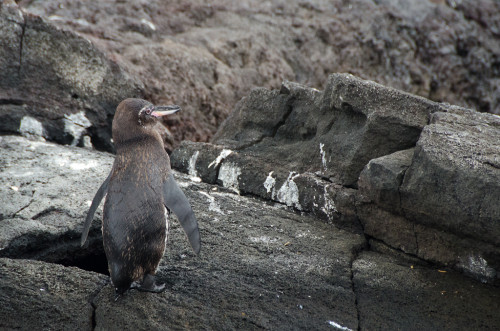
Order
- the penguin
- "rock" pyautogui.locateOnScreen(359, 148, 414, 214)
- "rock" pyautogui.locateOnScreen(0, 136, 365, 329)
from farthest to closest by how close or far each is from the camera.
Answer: "rock" pyautogui.locateOnScreen(359, 148, 414, 214)
the penguin
"rock" pyautogui.locateOnScreen(0, 136, 365, 329)

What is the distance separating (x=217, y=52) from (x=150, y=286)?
169 inches

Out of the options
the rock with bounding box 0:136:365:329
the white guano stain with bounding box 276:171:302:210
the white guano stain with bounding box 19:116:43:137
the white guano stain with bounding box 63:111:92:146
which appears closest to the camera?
the rock with bounding box 0:136:365:329

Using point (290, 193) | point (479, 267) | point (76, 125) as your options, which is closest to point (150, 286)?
point (290, 193)

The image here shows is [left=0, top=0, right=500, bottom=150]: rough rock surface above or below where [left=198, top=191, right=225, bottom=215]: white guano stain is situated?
above

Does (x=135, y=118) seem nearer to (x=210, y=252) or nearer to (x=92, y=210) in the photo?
(x=92, y=210)

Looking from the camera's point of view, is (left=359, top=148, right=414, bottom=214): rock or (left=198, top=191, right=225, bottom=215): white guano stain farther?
(left=198, top=191, right=225, bottom=215): white guano stain

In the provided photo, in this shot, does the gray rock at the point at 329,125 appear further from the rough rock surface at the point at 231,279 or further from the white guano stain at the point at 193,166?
the rough rock surface at the point at 231,279

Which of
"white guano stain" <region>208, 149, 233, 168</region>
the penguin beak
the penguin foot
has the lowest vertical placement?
the penguin foot

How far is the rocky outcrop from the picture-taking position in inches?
134

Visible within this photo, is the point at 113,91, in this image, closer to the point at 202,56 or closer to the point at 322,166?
the point at 202,56

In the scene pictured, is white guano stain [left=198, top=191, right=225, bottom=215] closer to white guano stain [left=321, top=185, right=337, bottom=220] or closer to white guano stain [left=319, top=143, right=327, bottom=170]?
white guano stain [left=321, top=185, right=337, bottom=220]

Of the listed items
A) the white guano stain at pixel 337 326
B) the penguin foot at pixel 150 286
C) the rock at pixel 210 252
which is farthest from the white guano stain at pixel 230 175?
the white guano stain at pixel 337 326

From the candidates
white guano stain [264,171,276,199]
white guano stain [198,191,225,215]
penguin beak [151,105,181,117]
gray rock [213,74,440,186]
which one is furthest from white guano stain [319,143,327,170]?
penguin beak [151,105,181,117]

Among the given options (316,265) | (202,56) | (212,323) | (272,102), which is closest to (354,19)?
(202,56)
